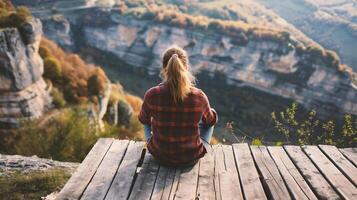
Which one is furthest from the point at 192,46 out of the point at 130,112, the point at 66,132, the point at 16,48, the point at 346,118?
the point at 346,118

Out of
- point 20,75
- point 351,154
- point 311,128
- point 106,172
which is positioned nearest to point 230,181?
point 106,172

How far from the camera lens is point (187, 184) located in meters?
3.66

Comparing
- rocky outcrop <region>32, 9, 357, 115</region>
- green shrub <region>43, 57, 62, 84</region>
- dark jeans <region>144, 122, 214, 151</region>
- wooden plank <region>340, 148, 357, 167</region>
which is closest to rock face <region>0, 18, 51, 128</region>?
green shrub <region>43, 57, 62, 84</region>

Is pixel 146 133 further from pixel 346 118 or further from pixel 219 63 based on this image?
pixel 219 63

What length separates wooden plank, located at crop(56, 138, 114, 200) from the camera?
344 centimetres

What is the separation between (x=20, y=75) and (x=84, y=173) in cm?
1369

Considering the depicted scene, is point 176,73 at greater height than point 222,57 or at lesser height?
greater

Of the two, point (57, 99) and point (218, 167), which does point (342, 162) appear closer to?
point (218, 167)

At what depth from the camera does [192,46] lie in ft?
212

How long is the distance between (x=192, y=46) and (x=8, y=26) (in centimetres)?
5070

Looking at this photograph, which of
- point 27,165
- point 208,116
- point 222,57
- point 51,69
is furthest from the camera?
point 222,57

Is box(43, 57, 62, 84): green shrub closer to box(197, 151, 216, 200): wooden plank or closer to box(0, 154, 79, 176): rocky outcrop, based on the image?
box(0, 154, 79, 176): rocky outcrop

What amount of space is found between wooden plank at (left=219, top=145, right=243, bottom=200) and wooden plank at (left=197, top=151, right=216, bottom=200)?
100mm

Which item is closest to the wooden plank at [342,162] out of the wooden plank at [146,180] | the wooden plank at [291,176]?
the wooden plank at [291,176]
